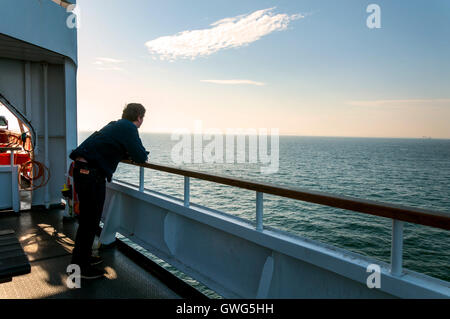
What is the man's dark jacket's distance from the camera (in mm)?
2748

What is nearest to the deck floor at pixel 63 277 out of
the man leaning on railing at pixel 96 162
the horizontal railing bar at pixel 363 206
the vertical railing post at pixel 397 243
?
the man leaning on railing at pixel 96 162

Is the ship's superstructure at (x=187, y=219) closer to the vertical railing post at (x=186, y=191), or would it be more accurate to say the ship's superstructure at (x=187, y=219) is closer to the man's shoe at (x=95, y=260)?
the vertical railing post at (x=186, y=191)

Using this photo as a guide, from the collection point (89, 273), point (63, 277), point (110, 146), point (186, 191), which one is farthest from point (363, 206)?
point (63, 277)

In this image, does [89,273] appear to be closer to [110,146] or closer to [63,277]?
[63,277]

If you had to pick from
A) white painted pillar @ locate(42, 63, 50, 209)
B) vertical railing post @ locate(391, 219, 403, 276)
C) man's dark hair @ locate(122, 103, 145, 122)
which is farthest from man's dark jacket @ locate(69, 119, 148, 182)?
white painted pillar @ locate(42, 63, 50, 209)

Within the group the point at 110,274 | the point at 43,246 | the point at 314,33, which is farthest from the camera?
the point at 314,33

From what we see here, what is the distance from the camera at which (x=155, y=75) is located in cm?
8462

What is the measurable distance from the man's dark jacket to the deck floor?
993 millimetres

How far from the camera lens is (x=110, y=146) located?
9.15 feet
